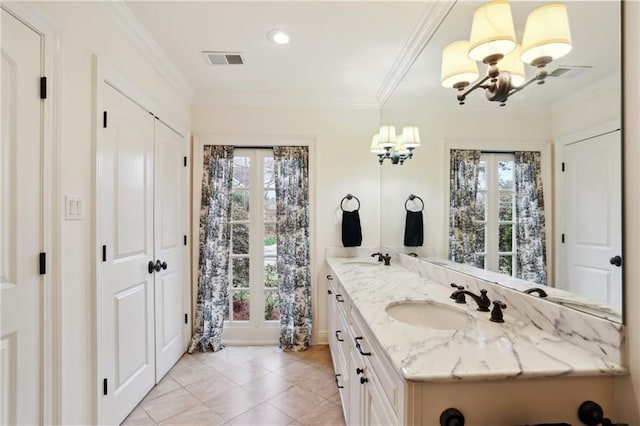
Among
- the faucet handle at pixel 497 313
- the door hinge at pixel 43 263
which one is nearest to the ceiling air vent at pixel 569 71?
the faucet handle at pixel 497 313

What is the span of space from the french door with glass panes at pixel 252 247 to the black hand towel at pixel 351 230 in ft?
2.37

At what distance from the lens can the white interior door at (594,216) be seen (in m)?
0.95

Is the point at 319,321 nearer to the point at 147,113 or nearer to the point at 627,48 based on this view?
the point at 147,113

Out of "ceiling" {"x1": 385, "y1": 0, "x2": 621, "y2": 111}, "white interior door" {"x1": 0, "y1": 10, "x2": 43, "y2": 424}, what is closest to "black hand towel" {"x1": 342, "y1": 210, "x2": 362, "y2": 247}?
"ceiling" {"x1": 385, "y1": 0, "x2": 621, "y2": 111}

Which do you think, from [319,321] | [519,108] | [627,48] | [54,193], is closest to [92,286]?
[54,193]

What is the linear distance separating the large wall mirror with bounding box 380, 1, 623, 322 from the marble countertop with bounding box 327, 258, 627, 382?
157 millimetres

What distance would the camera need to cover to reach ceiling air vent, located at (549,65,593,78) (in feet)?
3.52

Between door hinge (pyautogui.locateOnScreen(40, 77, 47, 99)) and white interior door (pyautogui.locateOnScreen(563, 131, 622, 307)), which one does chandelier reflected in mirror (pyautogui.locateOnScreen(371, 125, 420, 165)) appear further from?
door hinge (pyautogui.locateOnScreen(40, 77, 47, 99))

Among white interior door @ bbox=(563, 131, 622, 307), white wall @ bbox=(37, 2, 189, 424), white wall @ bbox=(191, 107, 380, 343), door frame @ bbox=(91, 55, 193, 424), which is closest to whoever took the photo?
white interior door @ bbox=(563, 131, 622, 307)

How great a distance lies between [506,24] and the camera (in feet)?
4.12

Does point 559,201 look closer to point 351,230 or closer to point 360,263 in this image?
point 360,263

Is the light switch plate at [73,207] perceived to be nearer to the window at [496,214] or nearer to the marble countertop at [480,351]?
→ the marble countertop at [480,351]

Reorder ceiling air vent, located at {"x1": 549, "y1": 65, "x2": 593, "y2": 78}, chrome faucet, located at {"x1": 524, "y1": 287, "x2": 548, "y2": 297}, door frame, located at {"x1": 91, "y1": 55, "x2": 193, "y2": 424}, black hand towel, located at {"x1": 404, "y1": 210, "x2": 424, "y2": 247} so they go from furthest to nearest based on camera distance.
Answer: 1. black hand towel, located at {"x1": 404, "y1": 210, "x2": 424, "y2": 247}
2. door frame, located at {"x1": 91, "y1": 55, "x2": 193, "y2": 424}
3. chrome faucet, located at {"x1": 524, "y1": 287, "x2": 548, "y2": 297}
4. ceiling air vent, located at {"x1": 549, "y1": 65, "x2": 593, "y2": 78}

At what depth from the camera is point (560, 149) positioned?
1202 mm
